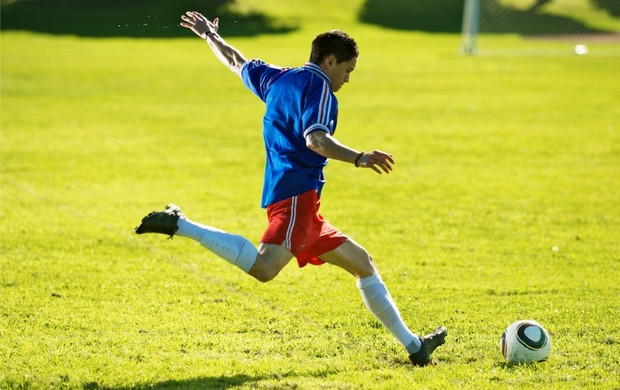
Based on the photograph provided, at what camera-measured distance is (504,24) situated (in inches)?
1628

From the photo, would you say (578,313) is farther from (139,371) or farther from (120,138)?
(120,138)

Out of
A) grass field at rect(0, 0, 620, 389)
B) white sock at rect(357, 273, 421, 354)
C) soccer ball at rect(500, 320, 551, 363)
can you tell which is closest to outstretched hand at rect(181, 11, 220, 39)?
grass field at rect(0, 0, 620, 389)

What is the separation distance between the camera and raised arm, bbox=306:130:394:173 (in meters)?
6.03

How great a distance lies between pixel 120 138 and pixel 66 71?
44.2 feet

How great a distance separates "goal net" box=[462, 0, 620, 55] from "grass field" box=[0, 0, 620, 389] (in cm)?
1470

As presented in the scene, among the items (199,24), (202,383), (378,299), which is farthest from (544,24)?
(202,383)

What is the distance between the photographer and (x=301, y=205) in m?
6.49

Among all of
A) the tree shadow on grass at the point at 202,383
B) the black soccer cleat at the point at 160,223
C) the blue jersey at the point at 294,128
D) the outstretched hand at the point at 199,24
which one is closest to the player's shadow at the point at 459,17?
the outstretched hand at the point at 199,24

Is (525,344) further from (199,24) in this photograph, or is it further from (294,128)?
(199,24)

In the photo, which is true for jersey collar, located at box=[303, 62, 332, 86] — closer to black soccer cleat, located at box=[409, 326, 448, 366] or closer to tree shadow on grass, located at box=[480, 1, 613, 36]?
black soccer cleat, located at box=[409, 326, 448, 366]

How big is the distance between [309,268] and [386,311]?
315cm

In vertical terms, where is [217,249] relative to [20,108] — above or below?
above

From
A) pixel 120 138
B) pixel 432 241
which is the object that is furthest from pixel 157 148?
pixel 432 241

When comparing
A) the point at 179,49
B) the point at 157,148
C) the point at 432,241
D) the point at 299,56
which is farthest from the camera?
the point at 179,49
